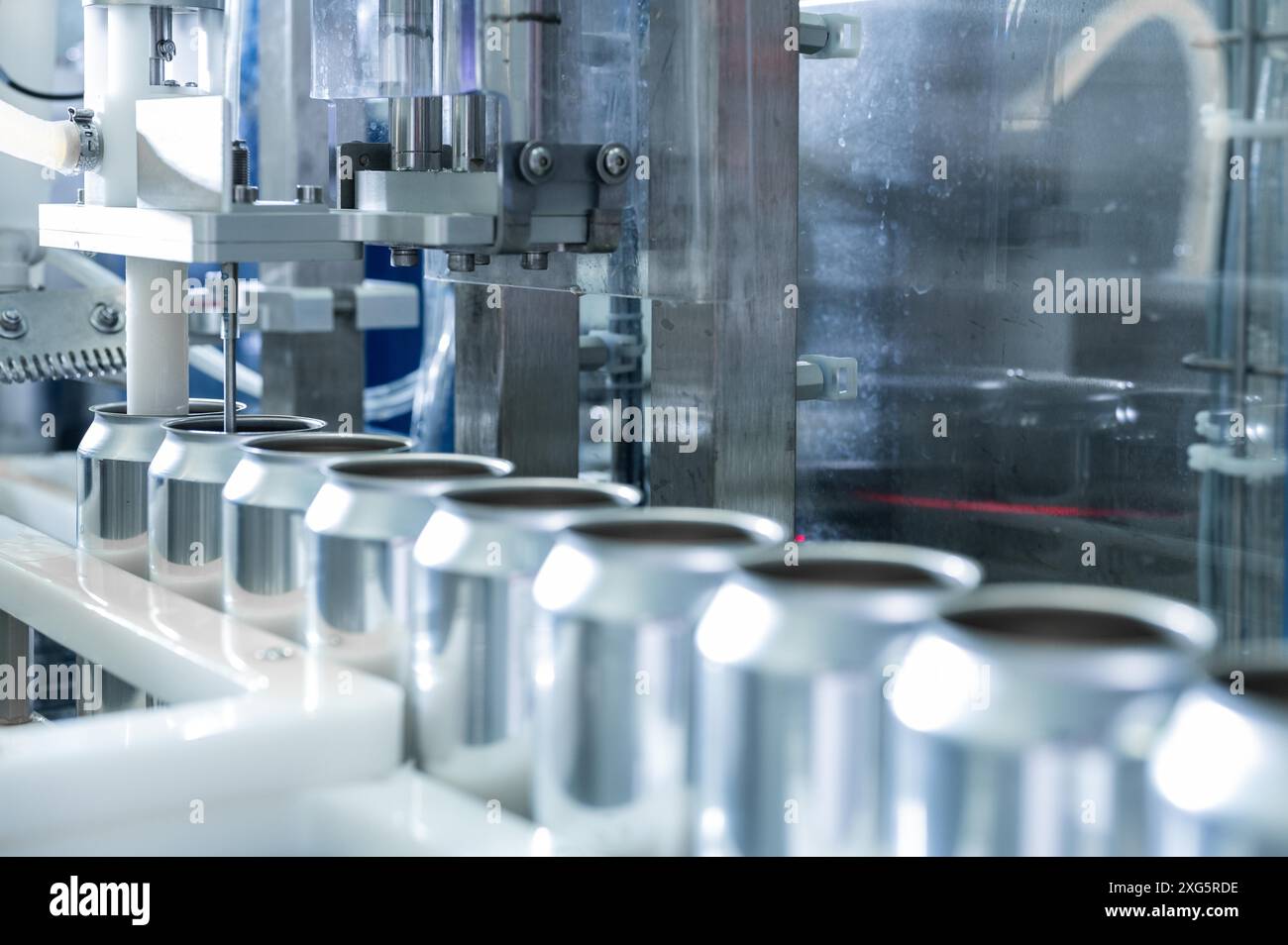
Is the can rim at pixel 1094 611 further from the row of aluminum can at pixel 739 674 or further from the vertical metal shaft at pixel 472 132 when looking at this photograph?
Result: the vertical metal shaft at pixel 472 132

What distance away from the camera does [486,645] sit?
0.76 meters

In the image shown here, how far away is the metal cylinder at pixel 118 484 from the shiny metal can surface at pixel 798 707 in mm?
592

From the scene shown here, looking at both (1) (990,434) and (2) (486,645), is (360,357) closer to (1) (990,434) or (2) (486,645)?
(1) (990,434)

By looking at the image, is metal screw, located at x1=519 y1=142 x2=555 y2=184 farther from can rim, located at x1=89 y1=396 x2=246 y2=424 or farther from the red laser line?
the red laser line

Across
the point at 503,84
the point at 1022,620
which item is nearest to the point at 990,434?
the point at 503,84

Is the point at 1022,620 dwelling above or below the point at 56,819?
above

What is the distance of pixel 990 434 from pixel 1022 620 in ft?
2.84

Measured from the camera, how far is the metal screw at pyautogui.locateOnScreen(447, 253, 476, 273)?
1.13 meters

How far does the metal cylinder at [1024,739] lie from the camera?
53 centimetres

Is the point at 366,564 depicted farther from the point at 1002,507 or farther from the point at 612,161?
the point at 1002,507

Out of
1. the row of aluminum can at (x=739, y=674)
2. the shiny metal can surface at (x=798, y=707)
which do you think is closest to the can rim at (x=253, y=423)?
the row of aluminum can at (x=739, y=674)

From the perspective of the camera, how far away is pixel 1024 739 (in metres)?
0.53

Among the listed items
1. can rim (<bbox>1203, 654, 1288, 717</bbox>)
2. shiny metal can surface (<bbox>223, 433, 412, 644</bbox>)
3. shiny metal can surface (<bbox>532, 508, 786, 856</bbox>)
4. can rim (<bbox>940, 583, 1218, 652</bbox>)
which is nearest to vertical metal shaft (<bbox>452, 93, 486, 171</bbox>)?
shiny metal can surface (<bbox>223, 433, 412, 644</bbox>)

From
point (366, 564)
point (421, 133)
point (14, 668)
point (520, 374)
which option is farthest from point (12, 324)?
point (366, 564)
